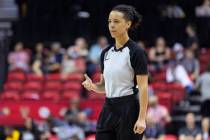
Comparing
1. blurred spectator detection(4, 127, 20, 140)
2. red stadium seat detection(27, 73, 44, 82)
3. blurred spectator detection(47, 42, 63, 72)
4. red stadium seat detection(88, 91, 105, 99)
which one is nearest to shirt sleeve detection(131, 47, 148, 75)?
blurred spectator detection(4, 127, 20, 140)

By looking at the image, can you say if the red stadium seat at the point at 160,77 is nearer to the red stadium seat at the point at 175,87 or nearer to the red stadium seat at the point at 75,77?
the red stadium seat at the point at 175,87

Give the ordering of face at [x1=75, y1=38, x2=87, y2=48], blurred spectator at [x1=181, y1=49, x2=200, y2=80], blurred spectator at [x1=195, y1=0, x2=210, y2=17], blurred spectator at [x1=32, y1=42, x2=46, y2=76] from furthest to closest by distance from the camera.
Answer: blurred spectator at [x1=195, y1=0, x2=210, y2=17]
face at [x1=75, y1=38, x2=87, y2=48]
blurred spectator at [x1=32, y1=42, x2=46, y2=76]
blurred spectator at [x1=181, y1=49, x2=200, y2=80]

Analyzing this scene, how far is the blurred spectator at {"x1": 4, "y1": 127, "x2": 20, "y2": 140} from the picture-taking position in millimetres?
12406

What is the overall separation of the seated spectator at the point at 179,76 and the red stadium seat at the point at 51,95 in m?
2.35

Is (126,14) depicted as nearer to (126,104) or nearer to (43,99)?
(126,104)

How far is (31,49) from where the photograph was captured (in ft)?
56.1

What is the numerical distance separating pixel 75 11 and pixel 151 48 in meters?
3.44

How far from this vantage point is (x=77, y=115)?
42.2ft

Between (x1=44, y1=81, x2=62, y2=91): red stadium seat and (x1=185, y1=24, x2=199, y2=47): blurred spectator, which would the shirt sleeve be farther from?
(x1=185, y1=24, x2=199, y2=47): blurred spectator

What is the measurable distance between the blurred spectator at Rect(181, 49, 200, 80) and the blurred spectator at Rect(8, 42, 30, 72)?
3590 mm

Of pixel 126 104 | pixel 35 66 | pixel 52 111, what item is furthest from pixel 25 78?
pixel 126 104

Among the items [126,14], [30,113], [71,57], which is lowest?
[30,113]

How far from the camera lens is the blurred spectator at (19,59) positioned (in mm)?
15469

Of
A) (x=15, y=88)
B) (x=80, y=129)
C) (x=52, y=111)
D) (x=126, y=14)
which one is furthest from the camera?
(x=15, y=88)
